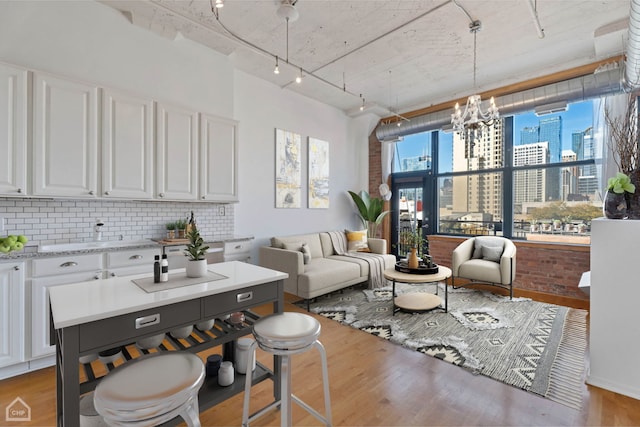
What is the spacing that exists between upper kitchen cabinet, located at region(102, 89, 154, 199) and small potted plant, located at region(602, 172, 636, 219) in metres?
4.38

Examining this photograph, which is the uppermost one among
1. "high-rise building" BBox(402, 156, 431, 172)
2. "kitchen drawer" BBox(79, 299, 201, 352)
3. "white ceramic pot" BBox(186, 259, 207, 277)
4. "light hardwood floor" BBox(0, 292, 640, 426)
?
"high-rise building" BBox(402, 156, 431, 172)

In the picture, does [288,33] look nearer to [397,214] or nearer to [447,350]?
[447,350]

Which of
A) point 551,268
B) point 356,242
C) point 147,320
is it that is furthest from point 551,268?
point 147,320

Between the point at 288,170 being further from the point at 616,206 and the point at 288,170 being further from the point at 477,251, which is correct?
the point at 616,206

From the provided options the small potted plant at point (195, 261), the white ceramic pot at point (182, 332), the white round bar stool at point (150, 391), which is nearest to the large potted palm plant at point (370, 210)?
the small potted plant at point (195, 261)

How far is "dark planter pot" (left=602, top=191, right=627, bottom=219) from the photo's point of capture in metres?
2.35

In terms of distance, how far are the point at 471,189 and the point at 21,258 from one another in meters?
6.42

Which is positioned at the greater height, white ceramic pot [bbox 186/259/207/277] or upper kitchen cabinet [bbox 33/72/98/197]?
upper kitchen cabinet [bbox 33/72/98/197]

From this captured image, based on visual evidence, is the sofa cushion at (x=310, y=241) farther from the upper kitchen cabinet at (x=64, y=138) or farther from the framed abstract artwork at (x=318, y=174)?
the upper kitchen cabinet at (x=64, y=138)

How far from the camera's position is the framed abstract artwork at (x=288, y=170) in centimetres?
522

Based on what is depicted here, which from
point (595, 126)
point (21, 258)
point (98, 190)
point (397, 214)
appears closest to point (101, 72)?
point (98, 190)

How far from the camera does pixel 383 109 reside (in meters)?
6.20

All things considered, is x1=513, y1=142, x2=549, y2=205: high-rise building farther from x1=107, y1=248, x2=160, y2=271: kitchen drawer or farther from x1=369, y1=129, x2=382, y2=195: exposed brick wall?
x1=107, y1=248, x2=160, y2=271: kitchen drawer

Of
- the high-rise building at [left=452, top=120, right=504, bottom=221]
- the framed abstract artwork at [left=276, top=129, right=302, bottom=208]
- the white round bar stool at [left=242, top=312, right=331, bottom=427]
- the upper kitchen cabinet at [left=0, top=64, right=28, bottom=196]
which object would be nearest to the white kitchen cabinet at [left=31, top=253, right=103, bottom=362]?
the upper kitchen cabinet at [left=0, top=64, right=28, bottom=196]
